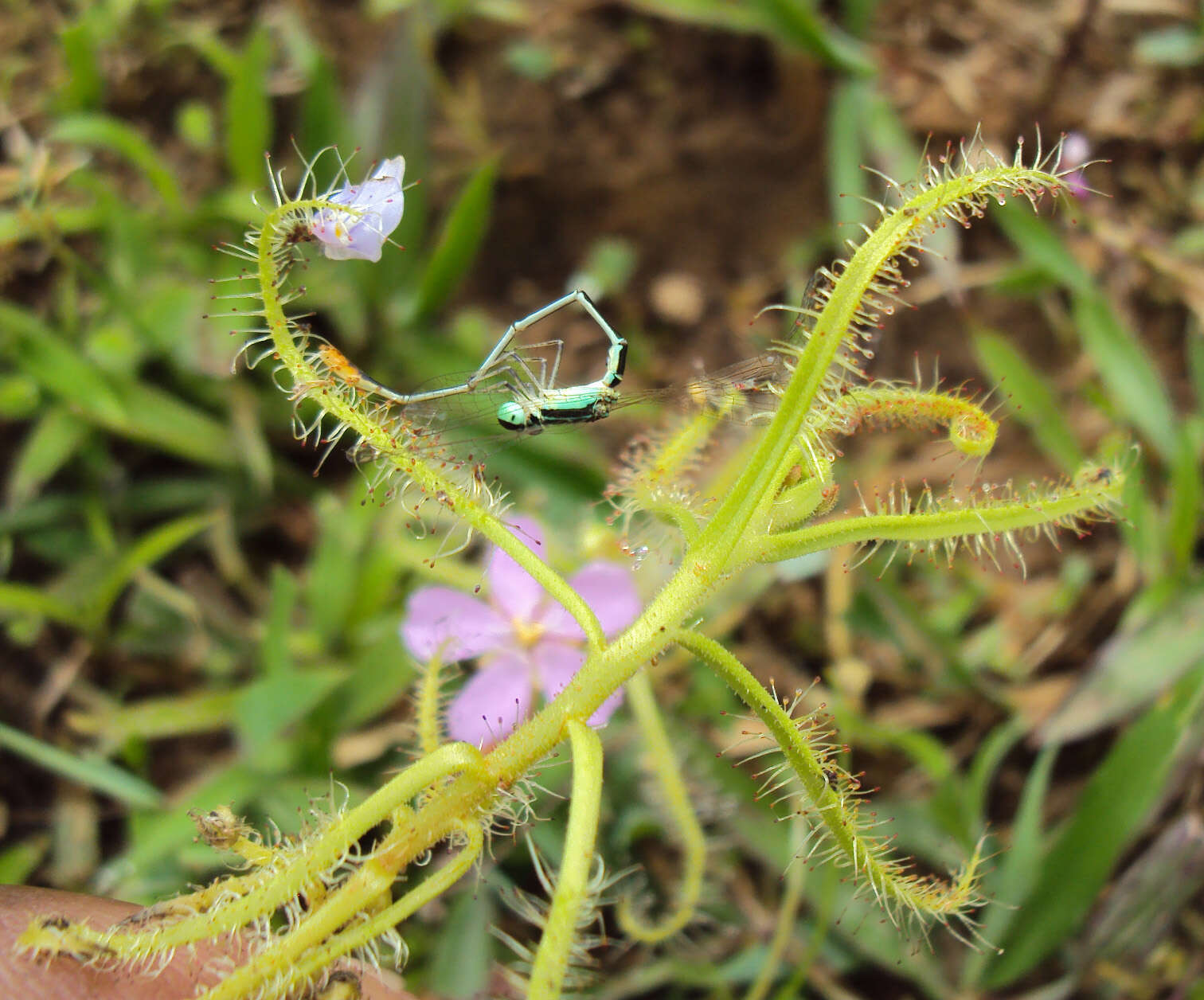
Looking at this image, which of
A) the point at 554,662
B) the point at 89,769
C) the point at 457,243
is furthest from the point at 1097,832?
the point at 89,769

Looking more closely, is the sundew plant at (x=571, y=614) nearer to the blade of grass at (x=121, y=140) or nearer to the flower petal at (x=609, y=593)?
the flower petal at (x=609, y=593)

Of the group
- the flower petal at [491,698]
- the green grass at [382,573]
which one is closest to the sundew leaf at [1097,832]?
the green grass at [382,573]

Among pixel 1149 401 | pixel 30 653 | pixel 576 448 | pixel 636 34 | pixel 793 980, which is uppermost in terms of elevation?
pixel 636 34

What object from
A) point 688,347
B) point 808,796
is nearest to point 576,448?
point 688,347

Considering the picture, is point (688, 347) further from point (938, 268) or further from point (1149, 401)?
point (1149, 401)

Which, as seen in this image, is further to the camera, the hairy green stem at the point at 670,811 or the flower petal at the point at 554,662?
the flower petal at the point at 554,662

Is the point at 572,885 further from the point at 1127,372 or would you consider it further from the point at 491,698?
the point at 1127,372
